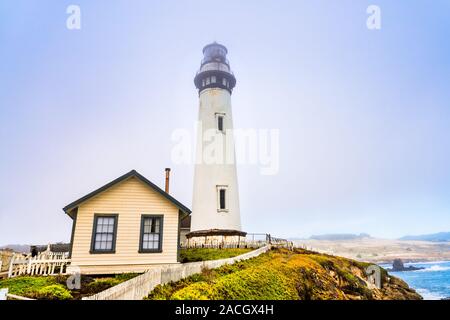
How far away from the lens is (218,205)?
2383 centimetres

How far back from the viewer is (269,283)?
11828 mm

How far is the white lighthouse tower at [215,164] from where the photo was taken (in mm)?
23562

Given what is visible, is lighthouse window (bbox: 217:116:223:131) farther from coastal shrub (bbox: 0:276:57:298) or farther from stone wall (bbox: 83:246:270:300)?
coastal shrub (bbox: 0:276:57:298)

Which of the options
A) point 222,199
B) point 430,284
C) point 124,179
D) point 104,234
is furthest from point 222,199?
point 430,284

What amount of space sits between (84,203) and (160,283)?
17.3 feet

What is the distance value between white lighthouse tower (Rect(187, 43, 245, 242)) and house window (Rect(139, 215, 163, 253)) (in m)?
10.4

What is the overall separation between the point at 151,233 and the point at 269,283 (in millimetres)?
5522

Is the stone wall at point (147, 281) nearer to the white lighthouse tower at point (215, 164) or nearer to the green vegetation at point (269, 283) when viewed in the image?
the green vegetation at point (269, 283)

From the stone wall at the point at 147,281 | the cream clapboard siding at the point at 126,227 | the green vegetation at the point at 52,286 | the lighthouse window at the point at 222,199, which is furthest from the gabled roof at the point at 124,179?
the lighthouse window at the point at 222,199

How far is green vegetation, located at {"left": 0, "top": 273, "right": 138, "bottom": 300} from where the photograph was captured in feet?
26.9

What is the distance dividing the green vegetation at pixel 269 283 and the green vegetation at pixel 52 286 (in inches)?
88.0

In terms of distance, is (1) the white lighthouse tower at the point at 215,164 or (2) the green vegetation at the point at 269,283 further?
(1) the white lighthouse tower at the point at 215,164
